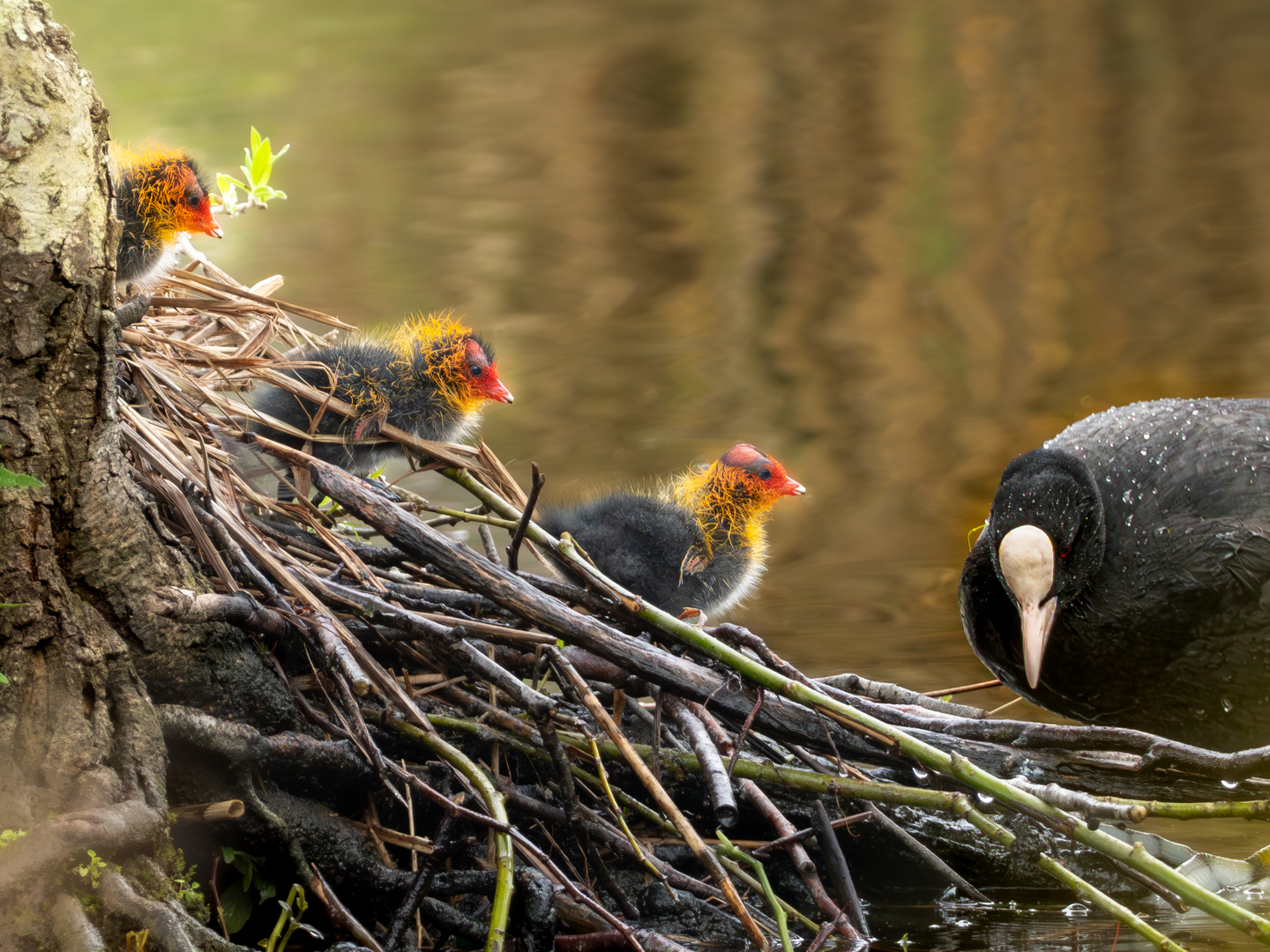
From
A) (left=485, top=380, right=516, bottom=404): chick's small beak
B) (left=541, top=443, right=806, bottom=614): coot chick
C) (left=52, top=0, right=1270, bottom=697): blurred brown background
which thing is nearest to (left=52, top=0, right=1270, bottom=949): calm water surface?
(left=52, top=0, right=1270, bottom=697): blurred brown background

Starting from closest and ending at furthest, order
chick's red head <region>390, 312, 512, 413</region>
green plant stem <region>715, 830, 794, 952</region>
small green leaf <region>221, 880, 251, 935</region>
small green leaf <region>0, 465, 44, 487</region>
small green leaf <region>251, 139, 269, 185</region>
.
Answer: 1. small green leaf <region>0, 465, 44, 487</region>
2. green plant stem <region>715, 830, 794, 952</region>
3. small green leaf <region>221, 880, 251, 935</region>
4. chick's red head <region>390, 312, 512, 413</region>
5. small green leaf <region>251, 139, 269, 185</region>

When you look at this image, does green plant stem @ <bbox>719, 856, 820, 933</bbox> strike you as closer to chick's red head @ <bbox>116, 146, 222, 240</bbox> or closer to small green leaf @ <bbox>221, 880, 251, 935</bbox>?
small green leaf @ <bbox>221, 880, 251, 935</bbox>

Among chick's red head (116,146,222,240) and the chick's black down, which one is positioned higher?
chick's red head (116,146,222,240)

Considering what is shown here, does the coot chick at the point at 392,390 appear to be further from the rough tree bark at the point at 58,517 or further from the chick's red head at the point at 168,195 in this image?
the rough tree bark at the point at 58,517

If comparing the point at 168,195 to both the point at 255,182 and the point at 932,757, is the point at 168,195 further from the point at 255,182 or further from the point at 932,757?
the point at 932,757

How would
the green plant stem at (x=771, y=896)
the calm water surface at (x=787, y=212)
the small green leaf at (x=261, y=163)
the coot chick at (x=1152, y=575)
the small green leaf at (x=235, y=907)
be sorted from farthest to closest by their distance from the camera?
1. the calm water surface at (x=787, y=212)
2. the small green leaf at (x=261, y=163)
3. the coot chick at (x=1152, y=575)
4. the small green leaf at (x=235, y=907)
5. the green plant stem at (x=771, y=896)

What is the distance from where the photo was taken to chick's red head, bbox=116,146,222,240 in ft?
7.63

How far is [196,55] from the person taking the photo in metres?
5.85

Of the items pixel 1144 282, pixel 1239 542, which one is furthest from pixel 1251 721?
pixel 1144 282

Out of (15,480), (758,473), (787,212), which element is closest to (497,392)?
(758,473)

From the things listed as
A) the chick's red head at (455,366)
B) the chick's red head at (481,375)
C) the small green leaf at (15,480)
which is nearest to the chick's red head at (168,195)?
the chick's red head at (455,366)

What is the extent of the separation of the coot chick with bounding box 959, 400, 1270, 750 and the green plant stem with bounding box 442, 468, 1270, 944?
664 mm

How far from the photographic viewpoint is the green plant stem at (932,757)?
1243 millimetres

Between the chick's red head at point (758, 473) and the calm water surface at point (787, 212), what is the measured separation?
1702mm
